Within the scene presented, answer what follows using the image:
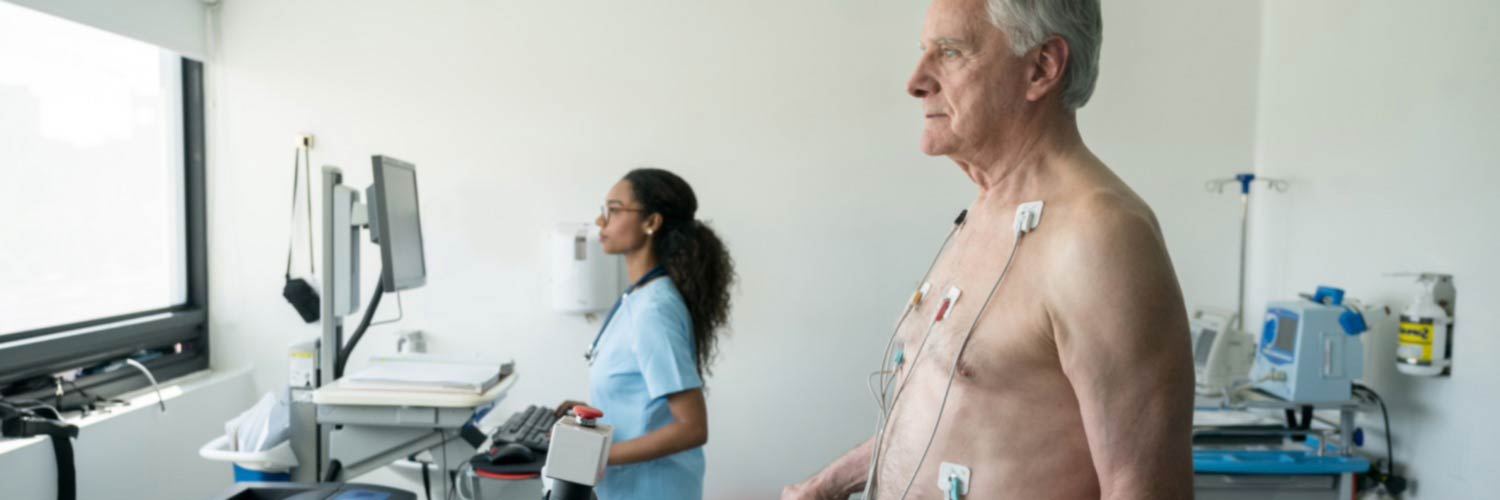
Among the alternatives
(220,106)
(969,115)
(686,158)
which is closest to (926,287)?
(969,115)

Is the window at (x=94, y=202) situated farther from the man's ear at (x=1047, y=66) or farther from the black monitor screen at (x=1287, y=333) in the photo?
the black monitor screen at (x=1287, y=333)

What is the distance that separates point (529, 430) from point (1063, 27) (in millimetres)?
1675

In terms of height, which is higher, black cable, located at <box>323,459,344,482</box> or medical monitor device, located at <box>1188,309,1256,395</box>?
medical monitor device, located at <box>1188,309,1256,395</box>

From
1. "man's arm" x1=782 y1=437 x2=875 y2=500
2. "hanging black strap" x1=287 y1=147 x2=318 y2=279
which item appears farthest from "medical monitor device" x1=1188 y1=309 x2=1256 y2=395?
"hanging black strap" x1=287 y1=147 x2=318 y2=279

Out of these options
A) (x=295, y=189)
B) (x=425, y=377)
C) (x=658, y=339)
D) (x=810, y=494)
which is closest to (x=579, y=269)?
(x=425, y=377)

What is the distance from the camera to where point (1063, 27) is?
3.17ft

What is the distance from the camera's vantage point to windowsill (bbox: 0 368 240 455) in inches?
87.7

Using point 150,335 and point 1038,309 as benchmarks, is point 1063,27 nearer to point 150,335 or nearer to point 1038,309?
point 1038,309

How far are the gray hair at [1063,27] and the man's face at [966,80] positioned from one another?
0.02 meters

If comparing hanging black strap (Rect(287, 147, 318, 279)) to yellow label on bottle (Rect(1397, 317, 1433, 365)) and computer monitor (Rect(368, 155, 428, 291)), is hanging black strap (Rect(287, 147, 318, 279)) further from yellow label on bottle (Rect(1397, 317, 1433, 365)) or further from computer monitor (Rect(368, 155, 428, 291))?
yellow label on bottle (Rect(1397, 317, 1433, 365))

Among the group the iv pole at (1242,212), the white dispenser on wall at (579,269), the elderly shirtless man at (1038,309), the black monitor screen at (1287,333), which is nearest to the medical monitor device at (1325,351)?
the black monitor screen at (1287,333)

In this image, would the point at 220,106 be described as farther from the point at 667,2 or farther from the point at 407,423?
the point at 407,423

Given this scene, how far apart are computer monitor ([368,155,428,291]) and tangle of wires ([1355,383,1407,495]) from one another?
101 inches

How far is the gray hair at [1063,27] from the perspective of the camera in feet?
3.17
